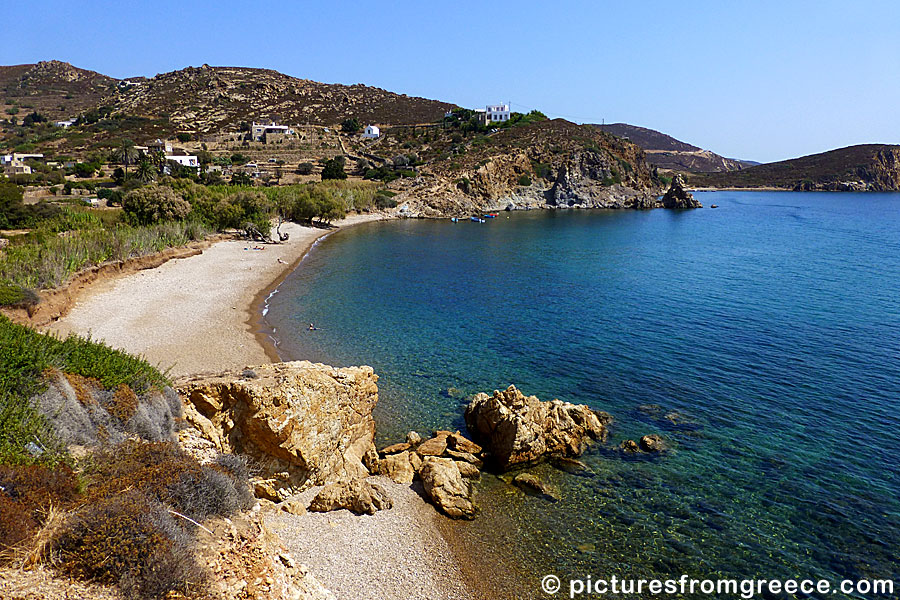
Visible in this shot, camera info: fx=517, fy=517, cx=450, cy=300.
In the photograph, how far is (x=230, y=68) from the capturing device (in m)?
154

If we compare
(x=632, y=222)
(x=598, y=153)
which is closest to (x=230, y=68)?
(x=598, y=153)

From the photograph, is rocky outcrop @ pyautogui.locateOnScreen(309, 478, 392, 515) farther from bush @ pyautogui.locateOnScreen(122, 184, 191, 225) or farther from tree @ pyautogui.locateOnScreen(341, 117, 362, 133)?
tree @ pyautogui.locateOnScreen(341, 117, 362, 133)

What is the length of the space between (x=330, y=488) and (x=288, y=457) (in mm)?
1264

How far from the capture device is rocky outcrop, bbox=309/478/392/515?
12.2m

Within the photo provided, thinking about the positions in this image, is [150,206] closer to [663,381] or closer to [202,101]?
[663,381]

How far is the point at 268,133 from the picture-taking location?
106062 mm

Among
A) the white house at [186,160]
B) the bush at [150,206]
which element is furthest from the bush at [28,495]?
the white house at [186,160]

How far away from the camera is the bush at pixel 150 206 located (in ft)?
147

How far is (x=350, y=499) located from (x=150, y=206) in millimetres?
42172

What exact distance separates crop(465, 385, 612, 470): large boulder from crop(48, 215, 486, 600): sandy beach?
3.36 metres

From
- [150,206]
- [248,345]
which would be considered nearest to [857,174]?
[150,206]

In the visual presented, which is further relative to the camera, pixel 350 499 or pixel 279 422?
pixel 350 499

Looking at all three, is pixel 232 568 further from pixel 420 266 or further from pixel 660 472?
pixel 420 266

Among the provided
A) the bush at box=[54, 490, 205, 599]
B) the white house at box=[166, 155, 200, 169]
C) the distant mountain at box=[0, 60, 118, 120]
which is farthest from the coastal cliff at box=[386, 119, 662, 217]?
the distant mountain at box=[0, 60, 118, 120]
